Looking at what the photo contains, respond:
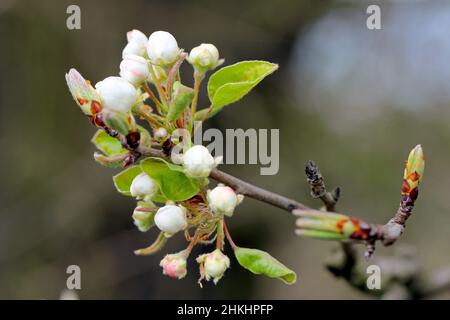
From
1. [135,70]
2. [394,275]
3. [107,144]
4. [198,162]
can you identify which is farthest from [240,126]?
[198,162]

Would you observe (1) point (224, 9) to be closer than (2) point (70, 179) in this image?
No

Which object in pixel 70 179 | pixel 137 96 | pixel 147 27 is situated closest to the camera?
pixel 137 96

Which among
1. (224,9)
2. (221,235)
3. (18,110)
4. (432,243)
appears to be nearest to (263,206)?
(432,243)

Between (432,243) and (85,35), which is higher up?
(85,35)

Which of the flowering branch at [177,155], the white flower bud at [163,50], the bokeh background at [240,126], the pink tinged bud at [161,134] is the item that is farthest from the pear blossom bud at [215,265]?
the bokeh background at [240,126]

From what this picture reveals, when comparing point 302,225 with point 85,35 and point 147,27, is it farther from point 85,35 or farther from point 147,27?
point 147,27

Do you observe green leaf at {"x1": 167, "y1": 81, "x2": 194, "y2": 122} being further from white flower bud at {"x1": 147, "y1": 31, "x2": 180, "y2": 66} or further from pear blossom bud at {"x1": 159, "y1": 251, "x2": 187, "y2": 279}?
pear blossom bud at {"x1": 159, "y1": 251, "x2": 187, "y2": 279}

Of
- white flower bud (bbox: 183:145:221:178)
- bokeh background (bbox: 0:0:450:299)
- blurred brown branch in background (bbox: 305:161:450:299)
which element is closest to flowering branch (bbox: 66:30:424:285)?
white flower bud (bbox: 183:145:221:178)

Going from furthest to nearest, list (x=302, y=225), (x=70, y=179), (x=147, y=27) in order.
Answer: (x=147, y=27) < (x=70, y=179) < (x=302, y=225)
